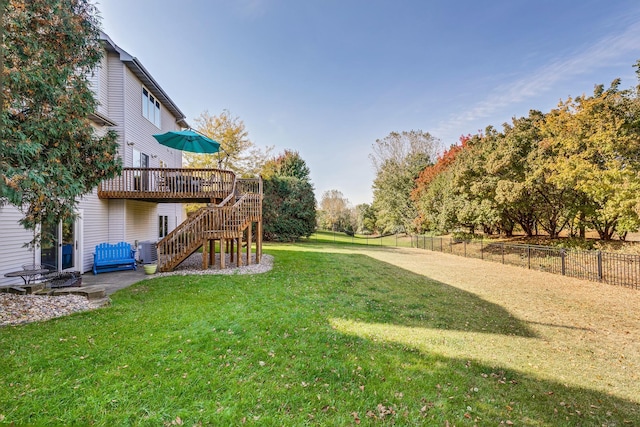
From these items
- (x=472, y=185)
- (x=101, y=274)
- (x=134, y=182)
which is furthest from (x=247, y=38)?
(x=472, y=185)

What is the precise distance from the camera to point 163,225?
653 inches

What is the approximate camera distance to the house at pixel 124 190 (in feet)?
27.0

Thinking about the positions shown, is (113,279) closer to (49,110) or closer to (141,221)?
(141,221)

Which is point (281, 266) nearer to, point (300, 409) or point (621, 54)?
point (300, 409)

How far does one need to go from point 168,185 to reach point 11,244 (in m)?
4.84

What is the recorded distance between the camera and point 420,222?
29.1 metres

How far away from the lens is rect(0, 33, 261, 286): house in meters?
8.22

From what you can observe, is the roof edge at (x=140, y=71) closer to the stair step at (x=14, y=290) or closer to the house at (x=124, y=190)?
the house at (x=124, y=190)

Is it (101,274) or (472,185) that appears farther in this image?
(472,185)

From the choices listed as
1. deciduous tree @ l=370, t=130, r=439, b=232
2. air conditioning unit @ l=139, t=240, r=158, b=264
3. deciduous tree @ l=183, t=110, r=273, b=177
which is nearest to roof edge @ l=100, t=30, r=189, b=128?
air conditioning unit @ l=139, t=240, r=158, b=264

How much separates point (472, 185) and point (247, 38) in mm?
16159

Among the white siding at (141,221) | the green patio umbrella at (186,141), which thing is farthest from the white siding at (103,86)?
the white siding at (141,221)

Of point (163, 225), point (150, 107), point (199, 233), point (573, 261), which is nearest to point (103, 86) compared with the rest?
point (150, 107)

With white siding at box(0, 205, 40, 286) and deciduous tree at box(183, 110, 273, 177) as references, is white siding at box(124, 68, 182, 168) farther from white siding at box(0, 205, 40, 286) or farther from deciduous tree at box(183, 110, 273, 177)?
deciduous tree at box(183, 110, 273, 177)
